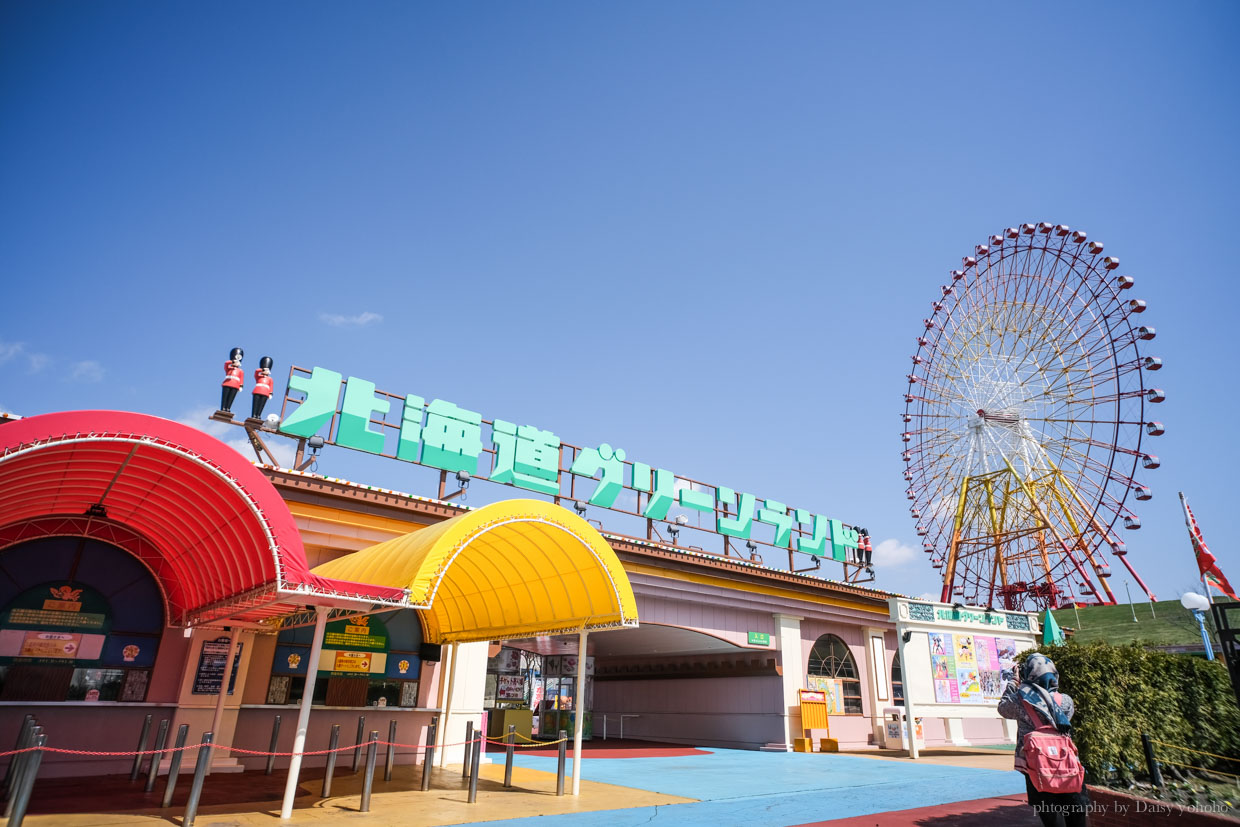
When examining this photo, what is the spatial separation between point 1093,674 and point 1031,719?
15.1ft

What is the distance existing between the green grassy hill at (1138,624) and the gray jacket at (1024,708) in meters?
29.8

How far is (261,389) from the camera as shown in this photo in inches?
661

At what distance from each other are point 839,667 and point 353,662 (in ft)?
53.8

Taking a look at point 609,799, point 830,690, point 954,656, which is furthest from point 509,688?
point 609,799

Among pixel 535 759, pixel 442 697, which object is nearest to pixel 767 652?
pixel 535 759

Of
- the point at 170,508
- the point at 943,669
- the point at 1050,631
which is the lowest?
the point at 943,669

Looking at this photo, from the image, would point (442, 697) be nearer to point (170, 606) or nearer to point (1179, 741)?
point (170, 606)

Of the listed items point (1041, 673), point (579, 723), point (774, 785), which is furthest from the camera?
point (774, 785)

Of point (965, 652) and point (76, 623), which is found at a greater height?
point (965, 652)

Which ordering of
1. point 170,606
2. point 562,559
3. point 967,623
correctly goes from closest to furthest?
point 562,559 < point 170,606 < point 967,623

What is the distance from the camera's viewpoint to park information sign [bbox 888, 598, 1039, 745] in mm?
20422

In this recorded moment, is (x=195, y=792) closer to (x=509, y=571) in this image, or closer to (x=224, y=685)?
(x=224, y=685)

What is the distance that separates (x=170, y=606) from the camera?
1351cm

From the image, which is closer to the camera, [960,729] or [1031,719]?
[1031,719]
